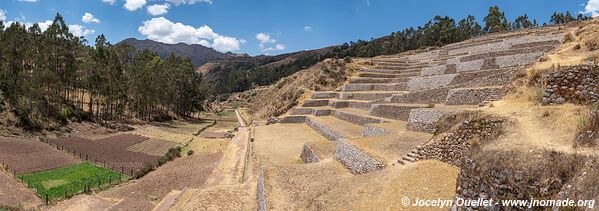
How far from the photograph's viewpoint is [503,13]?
349 ft

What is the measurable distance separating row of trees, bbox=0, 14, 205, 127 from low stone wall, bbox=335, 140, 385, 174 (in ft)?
137

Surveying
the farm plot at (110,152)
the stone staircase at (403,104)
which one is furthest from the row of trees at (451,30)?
the farm plot at (110,152)

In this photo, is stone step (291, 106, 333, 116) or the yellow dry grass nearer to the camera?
the yellow dry grass

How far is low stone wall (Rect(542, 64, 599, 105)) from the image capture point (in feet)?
42.9

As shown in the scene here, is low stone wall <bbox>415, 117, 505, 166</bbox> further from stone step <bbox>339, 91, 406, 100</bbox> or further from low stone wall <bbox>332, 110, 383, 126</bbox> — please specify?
stone step <bbox>339, 91, 406, 100</bbox>

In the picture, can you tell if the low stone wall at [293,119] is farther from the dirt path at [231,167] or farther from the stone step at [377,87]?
the dirt path at [231,167]

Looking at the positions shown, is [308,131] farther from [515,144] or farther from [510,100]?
[515,144]

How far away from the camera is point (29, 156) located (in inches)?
1367

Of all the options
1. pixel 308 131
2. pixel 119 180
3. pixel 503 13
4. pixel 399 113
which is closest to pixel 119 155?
pixel 119 180

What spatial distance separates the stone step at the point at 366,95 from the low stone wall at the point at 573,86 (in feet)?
87.8

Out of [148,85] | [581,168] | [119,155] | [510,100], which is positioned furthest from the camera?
[148,85]

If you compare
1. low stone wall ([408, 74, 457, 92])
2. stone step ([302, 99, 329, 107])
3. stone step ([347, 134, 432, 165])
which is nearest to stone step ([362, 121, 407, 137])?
stone step ([347, 134, 432, 165])

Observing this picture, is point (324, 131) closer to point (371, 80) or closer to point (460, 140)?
point (371, 80)

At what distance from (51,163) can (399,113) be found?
1183 inches
